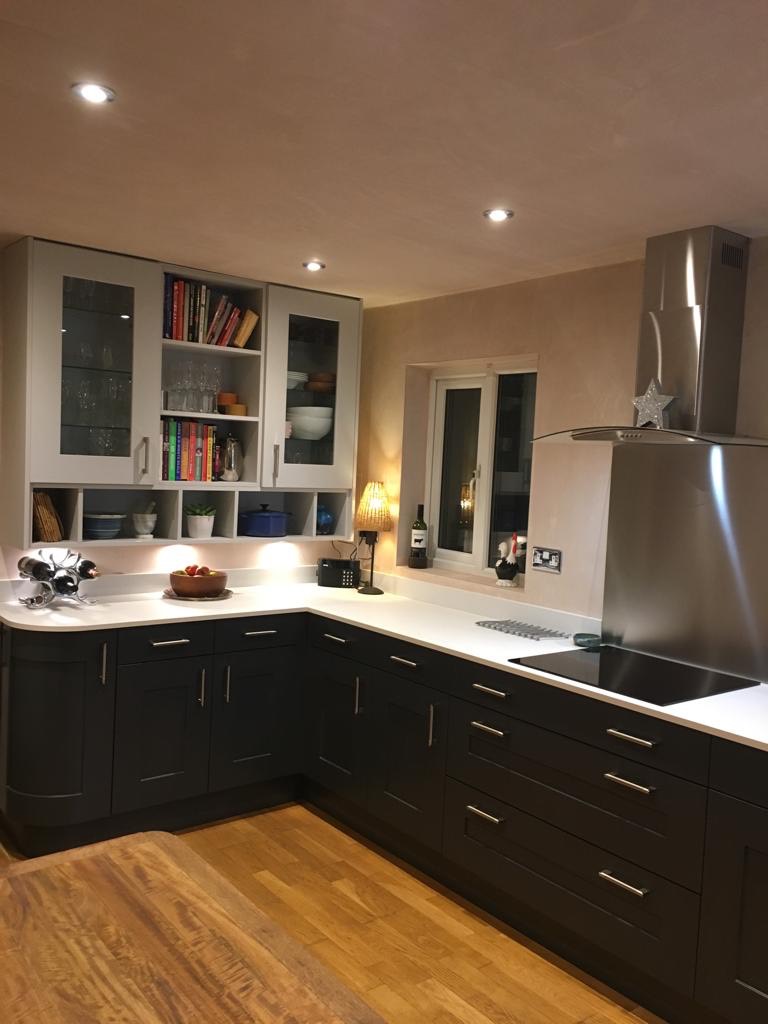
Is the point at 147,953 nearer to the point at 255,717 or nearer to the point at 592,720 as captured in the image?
the point at 592,720

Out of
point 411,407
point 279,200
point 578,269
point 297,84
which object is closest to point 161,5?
point 297,84

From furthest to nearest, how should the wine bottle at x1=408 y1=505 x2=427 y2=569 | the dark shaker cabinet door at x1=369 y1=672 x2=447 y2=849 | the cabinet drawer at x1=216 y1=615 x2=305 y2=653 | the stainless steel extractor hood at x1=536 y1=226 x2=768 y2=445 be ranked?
the wine bottle at x1=408 y1=505 x2=427 y2=569
the cabinet drawer at x1=216 y1=615 x2=305 y2=653
the dark shaker cabinet door at x1=369 y1=672 x2=447 y2=849
the stainless steel extractor hood at x1=536 y1=226 x2=768 y2=445

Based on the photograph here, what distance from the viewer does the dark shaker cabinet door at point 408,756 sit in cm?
326

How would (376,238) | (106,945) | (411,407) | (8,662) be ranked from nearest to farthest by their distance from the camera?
(106,945) < (376,238) < (8,662) < (411,407)

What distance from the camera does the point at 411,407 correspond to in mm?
4469

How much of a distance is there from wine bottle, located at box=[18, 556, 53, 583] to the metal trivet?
1.78m

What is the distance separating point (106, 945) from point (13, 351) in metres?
2.85

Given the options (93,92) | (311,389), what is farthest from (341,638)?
(93,92)

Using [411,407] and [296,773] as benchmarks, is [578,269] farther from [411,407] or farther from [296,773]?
[296,773]

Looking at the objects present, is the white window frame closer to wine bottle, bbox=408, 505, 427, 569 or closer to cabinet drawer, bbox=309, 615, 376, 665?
wine bottle, bbox=408, 505, 427, 569

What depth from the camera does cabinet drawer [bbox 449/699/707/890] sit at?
8.05 feet

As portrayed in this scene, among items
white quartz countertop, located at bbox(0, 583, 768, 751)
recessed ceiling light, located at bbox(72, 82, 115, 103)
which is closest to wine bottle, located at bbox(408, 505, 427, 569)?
white quartz countertop, located at bbox(0, 583, 768, 751)

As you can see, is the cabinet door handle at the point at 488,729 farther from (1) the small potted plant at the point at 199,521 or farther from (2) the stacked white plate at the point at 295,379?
(2) the stacked white plate at the point at 295,379

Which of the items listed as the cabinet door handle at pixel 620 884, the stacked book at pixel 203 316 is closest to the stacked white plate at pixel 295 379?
the stacked book at pixel 203 316
